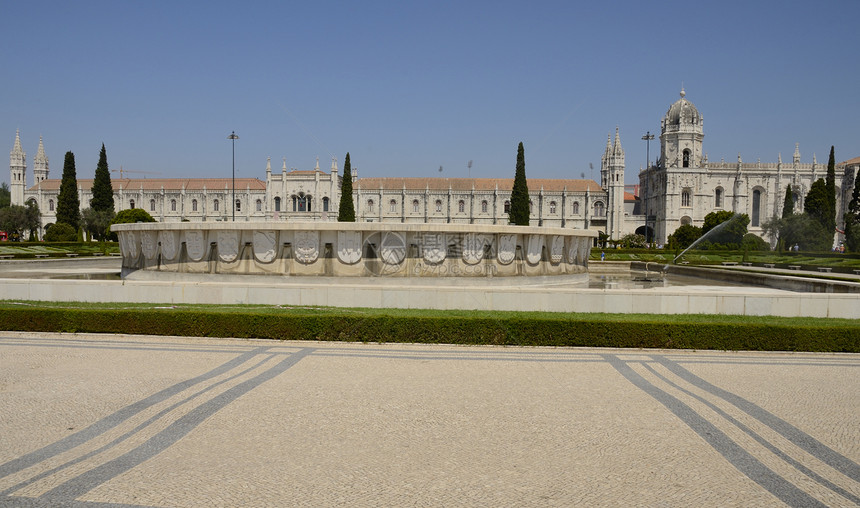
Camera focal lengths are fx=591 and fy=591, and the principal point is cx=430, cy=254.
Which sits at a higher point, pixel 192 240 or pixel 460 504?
pixel 192 240

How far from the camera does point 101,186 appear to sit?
49781mm

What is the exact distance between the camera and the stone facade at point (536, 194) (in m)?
62.9

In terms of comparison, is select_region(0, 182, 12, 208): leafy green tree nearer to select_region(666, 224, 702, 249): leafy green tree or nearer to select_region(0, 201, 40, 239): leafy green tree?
select_region(0, 201, 40, 239): leafy green tree

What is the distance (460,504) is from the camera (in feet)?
10.5

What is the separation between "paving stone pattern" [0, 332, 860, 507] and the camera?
11.1 feet

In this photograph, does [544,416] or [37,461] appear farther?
[544,416]

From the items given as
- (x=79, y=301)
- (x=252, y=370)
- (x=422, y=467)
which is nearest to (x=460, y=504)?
(x=422, y=467)

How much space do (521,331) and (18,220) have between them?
6341cm

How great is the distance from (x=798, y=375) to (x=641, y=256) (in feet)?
92.1

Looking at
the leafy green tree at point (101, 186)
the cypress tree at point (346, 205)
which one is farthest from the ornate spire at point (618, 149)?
the leafy green tree at point (101, 186)

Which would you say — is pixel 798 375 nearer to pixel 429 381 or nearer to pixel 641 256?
pixel 429 381

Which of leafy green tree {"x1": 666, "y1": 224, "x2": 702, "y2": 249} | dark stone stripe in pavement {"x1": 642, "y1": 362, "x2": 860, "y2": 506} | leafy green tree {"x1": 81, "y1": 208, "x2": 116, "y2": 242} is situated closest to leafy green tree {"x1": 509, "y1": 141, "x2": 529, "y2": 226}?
leafy green tree {"x1": 666, "y1": 224, "x2": 702, "y2": 249}

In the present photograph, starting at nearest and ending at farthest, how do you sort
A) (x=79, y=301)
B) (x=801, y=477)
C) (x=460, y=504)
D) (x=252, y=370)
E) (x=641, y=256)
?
(x=460, y=504), (x=801, y=477), (x=252, y=370), (x=79, y=301), (x=641, y=256)

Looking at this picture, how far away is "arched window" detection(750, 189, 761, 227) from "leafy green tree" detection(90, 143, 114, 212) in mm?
64896
